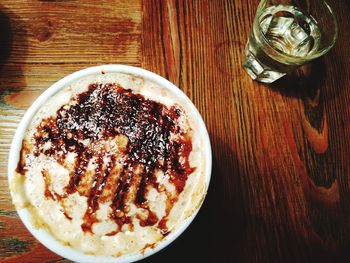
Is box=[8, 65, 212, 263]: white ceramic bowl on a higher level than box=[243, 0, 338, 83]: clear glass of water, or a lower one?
lower

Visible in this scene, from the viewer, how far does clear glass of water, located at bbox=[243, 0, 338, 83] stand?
0.97 meters

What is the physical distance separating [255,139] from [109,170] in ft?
1.45

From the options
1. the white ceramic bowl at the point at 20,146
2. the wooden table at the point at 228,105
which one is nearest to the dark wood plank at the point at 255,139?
the wooden table at the point at 228,105

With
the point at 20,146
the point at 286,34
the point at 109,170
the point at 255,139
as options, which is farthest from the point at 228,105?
the point at 20,146

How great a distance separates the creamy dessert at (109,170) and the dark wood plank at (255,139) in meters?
0.20

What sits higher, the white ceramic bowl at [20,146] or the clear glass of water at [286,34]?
the clear glass of water at [286,34]

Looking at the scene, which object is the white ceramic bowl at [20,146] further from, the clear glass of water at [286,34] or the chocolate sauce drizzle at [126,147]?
the clear glass of water at [286,34]

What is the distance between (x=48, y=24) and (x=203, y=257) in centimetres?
77

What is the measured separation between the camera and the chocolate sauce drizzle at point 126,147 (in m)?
0.74

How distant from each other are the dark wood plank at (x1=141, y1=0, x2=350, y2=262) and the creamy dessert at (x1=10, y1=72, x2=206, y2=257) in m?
0.20

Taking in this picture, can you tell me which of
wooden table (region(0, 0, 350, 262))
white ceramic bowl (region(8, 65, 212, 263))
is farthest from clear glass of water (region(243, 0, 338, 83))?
white ceramic bowl (region(8, 65, 212, 263))

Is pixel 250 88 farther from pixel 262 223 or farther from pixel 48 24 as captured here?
pixel 48 24

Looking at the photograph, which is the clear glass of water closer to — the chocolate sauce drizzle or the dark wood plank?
the dark wood plank

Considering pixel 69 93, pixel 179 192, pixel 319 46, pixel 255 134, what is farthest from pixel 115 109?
pixel 319 46
